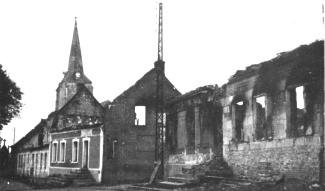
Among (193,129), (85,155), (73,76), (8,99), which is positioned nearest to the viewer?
(193,129)

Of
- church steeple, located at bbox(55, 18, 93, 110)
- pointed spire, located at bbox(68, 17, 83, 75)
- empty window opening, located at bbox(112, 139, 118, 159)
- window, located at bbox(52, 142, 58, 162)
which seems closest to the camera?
empty window opening, located at bbox(112, 139, 118, 159)

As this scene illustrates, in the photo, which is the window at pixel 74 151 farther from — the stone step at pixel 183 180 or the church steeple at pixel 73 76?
the church steeple at pixel 73 76

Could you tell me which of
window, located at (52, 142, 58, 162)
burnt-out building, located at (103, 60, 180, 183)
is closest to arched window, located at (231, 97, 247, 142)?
burnt-out building, located at (103, 60, 180, 183)

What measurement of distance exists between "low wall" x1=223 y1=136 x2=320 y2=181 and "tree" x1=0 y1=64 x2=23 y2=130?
19.8 metres

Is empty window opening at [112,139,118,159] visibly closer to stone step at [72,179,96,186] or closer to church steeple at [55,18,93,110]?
stone step at [72,179,96,186]

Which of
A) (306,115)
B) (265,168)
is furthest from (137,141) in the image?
(306,115)

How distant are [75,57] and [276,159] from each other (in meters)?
52.0

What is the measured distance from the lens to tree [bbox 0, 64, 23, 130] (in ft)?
113

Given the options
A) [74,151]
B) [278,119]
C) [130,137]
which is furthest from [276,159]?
[74,151]

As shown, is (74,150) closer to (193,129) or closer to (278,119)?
(193,129)

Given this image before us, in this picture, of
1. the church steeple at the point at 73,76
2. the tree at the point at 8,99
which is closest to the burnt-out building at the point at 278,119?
the tree at the point at 8,99

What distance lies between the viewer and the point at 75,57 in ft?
218

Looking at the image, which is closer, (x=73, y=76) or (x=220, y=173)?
(x=220, y=173)

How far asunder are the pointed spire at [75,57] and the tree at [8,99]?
30.1 m
